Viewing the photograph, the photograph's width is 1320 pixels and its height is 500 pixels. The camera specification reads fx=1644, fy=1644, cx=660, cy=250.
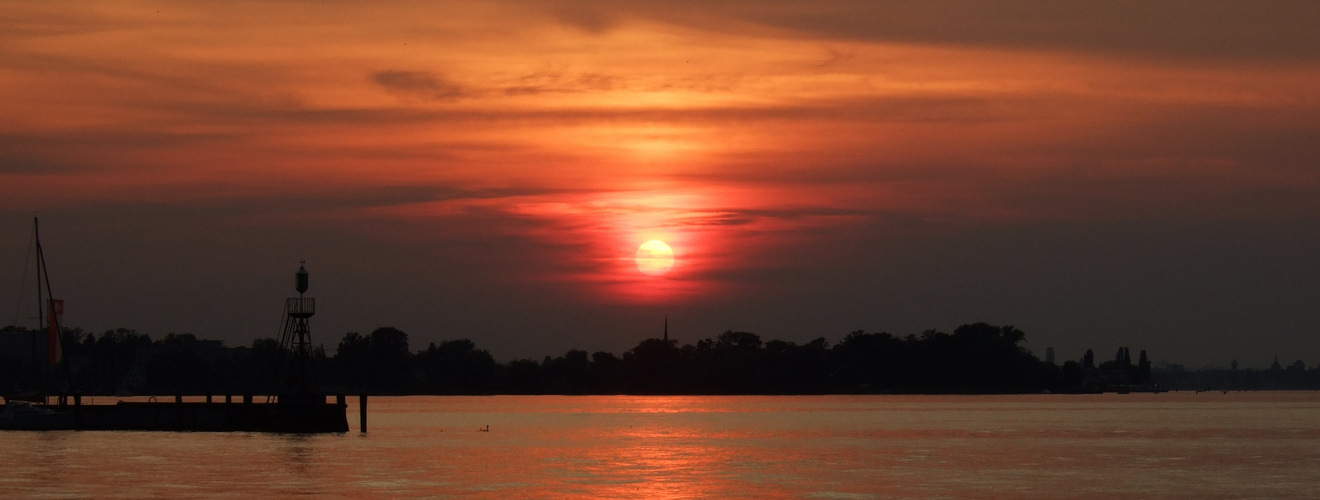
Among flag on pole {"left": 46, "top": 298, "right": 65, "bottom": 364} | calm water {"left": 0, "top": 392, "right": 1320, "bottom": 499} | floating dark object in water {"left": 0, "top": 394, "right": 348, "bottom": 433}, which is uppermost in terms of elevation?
flag on pole {"left": 46, "top": 298, "right": 65, "bottom": 364}

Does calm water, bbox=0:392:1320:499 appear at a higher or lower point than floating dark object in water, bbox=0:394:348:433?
lower

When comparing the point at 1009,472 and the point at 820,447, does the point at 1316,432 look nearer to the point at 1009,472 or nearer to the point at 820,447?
the point at 820,447

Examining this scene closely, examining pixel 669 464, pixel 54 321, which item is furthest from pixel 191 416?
pixel 669 464

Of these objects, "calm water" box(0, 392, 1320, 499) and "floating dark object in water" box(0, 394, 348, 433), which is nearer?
"calm water" box(0, 392, 1320, 499)

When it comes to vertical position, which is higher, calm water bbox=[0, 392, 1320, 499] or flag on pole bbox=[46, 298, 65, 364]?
flag on pole bbox=[46, 298, 65, 364]

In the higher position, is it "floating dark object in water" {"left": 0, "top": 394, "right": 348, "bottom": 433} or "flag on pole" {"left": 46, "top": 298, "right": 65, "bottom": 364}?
"flag on pole" {"left": 46, "top": 298, "right": 65, "bottom": 364}

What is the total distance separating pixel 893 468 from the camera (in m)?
70.0

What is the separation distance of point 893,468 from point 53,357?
50.6 meters

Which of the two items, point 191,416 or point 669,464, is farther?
point 191,416

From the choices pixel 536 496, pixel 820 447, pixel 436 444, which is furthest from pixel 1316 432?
pixel 536 496

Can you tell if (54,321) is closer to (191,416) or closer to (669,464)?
(191,416)

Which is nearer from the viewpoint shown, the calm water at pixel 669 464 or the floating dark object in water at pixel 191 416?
the calm water at pixel 669 464

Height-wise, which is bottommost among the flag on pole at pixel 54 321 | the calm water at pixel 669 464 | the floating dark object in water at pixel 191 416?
the calm water at pixel 669 464

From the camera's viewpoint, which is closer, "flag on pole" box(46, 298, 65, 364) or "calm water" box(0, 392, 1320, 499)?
"calm water" box(0, 392, 1320, 499)
